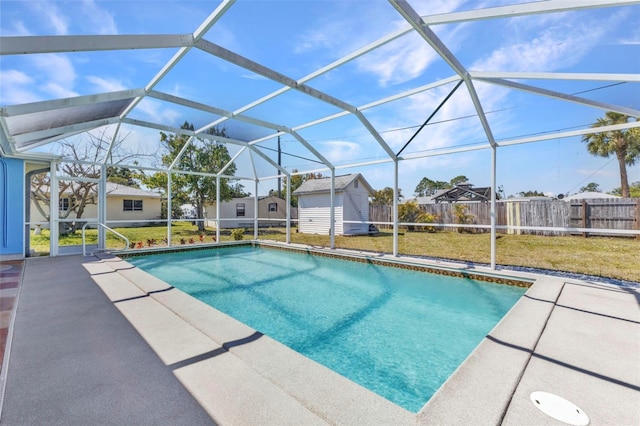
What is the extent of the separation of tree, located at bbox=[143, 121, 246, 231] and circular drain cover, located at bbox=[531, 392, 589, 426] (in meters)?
10.5

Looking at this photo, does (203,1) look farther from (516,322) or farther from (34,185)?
(34,185)

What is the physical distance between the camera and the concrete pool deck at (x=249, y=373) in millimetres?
1689

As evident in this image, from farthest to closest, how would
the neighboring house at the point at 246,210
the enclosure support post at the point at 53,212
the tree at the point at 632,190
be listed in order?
the neighboring house at the point at 246,210 < the tree at the point at 632,190 < the enclosure support post at the point at 53,212

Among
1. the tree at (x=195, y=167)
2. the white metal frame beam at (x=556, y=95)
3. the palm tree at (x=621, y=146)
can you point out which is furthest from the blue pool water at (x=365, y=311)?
the palm tree at (x=621, y=146)

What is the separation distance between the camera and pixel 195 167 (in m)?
13.9

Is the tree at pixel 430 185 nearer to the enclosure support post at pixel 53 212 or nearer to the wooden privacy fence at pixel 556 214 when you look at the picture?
the wooden privacy fence at pixel 556 214

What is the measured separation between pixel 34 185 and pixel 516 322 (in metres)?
15.7

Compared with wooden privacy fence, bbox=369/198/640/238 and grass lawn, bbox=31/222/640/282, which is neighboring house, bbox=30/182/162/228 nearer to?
grass lawn, bbox=31/222/640/282

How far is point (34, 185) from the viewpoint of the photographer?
437 inches

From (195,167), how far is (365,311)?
12.3 m

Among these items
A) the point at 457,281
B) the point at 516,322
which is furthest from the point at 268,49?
the point at 457,281

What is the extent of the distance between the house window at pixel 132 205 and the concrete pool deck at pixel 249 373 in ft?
63.0

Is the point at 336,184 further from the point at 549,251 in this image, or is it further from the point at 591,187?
the point at 591,187

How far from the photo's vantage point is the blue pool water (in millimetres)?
2939
